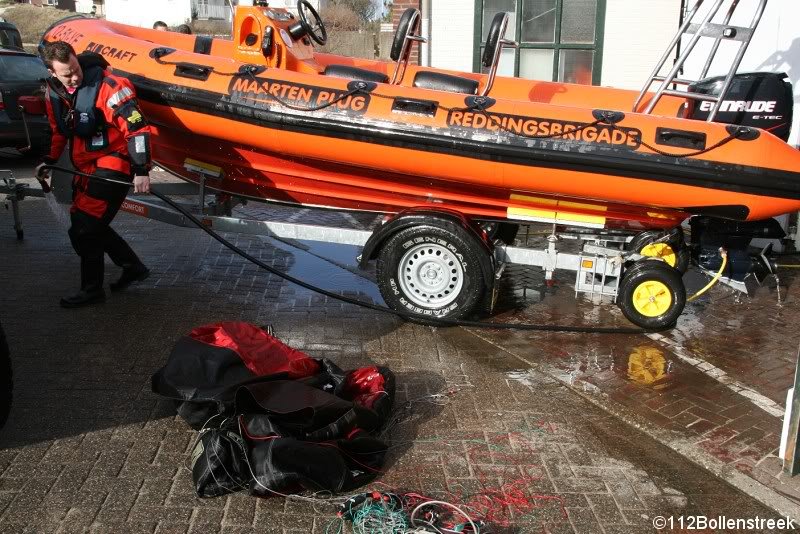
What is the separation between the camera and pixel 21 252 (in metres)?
6.61

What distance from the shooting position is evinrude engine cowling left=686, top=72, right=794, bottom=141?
5668 millimetres

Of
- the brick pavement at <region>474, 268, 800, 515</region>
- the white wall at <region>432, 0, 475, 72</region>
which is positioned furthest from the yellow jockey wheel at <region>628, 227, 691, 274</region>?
the white wall at <region>432, 0, 475, 72</region>

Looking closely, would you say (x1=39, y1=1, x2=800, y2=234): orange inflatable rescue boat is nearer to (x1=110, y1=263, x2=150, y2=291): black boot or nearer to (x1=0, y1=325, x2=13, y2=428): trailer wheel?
(x1=110, y1=263, x2=150, y2=291): black boot

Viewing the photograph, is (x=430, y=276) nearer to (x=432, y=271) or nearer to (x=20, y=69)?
(x=432, y=271)

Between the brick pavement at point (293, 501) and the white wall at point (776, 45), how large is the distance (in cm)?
372

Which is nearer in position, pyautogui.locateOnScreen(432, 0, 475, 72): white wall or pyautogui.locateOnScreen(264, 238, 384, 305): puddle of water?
pyautogui.locateOnScreen(264, 238, 384, 305): puddle of water

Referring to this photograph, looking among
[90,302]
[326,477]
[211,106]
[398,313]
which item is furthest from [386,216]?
[326,477]

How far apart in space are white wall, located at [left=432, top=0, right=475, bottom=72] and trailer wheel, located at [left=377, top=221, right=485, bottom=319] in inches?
210

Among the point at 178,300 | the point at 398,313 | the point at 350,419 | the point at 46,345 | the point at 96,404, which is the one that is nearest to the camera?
the point at 350,419

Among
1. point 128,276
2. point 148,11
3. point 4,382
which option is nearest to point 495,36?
point 128,276

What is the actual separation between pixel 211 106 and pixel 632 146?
115 inches

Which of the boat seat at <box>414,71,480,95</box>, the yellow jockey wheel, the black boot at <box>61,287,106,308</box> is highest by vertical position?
the boat seat at <box>414,71,480,95</box>

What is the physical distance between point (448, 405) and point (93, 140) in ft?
10.0

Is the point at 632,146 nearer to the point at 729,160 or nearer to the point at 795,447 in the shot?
the point at 729,160
